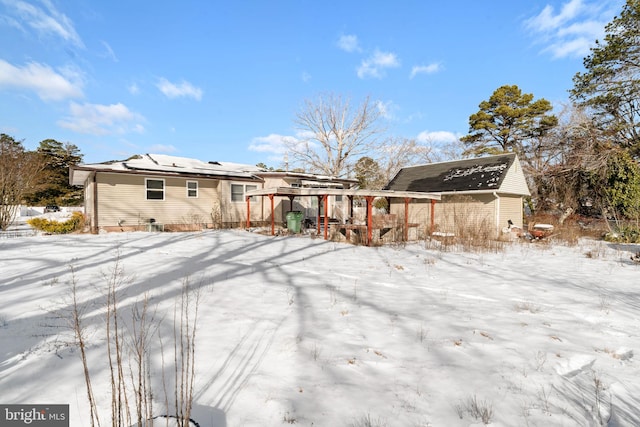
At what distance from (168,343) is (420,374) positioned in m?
2.77

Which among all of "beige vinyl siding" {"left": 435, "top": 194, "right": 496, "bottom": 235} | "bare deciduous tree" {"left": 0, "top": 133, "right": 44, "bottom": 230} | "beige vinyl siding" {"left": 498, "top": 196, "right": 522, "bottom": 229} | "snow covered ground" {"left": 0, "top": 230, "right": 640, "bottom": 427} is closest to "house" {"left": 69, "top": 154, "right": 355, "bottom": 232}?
"bare deciduous tree" {"left": 0, "top": 133, "right": 44, "bottom": 230}

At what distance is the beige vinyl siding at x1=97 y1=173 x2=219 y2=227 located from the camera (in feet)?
47.9

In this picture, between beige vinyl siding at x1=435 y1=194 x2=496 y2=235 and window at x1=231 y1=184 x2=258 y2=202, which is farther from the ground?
window at x1=231 y1=184 x2=258 y2=202

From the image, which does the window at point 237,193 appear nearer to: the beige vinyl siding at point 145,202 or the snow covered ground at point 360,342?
the beige vinyl siding at point 145,202

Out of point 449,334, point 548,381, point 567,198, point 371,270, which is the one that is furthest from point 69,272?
point 567,198

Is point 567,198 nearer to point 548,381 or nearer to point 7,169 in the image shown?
point 548,381

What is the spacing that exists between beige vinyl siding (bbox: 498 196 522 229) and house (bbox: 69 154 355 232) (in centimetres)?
1019

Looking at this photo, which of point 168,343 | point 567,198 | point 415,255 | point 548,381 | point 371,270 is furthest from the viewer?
point 567,198

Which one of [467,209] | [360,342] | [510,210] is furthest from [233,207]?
[510,210]

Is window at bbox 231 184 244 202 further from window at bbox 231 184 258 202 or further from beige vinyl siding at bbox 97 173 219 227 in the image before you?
beige vinyl siding at bbox 97 173 219 227

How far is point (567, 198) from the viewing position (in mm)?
21375

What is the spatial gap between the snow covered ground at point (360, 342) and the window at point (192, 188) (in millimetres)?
9781

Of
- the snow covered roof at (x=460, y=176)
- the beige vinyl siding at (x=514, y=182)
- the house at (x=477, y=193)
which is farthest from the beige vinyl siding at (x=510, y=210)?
the snow covered roof at (x=460, y=176)

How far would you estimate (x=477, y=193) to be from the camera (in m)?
17.2
